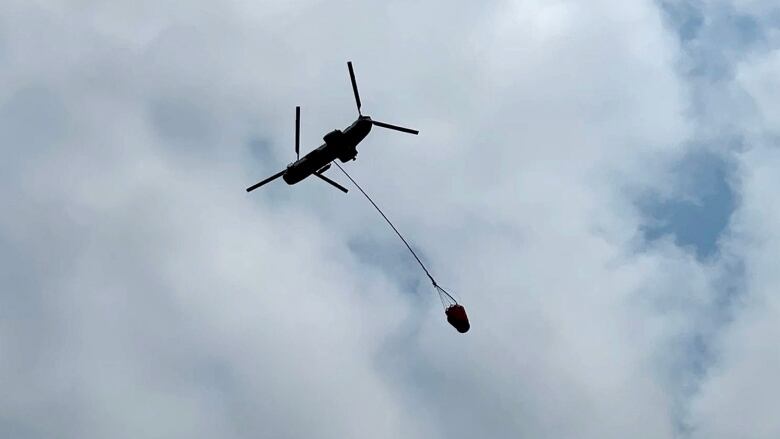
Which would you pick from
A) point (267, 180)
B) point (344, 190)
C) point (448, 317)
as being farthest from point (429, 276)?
point (267, 180)

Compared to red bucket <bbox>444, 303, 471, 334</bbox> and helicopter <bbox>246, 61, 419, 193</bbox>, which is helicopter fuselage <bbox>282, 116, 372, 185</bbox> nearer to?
helicopter <bbox>246, 61, 419, 193</bbox>

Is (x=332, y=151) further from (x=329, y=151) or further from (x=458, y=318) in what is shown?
(x=458, y=318)

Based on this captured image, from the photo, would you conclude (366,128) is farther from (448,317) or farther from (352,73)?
(448,317)

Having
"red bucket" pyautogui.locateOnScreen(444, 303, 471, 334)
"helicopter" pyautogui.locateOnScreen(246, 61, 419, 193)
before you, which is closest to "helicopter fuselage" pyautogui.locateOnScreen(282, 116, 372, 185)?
"helicopter" pyautogui.locateOnScreen(246, 61, 419, 193)

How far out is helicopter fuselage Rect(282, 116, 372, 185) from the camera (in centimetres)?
6650

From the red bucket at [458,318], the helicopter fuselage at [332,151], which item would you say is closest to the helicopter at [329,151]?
the helicopter fuselage at [332,151]

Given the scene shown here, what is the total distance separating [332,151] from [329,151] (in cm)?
22

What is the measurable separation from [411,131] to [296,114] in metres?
8.12

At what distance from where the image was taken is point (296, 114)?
6719 centimetres

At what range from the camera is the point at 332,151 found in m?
67.6

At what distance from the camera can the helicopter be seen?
218 ft

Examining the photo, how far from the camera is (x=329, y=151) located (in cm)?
6769

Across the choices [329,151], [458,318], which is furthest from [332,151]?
[458,318]

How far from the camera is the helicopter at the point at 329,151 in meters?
66.3
